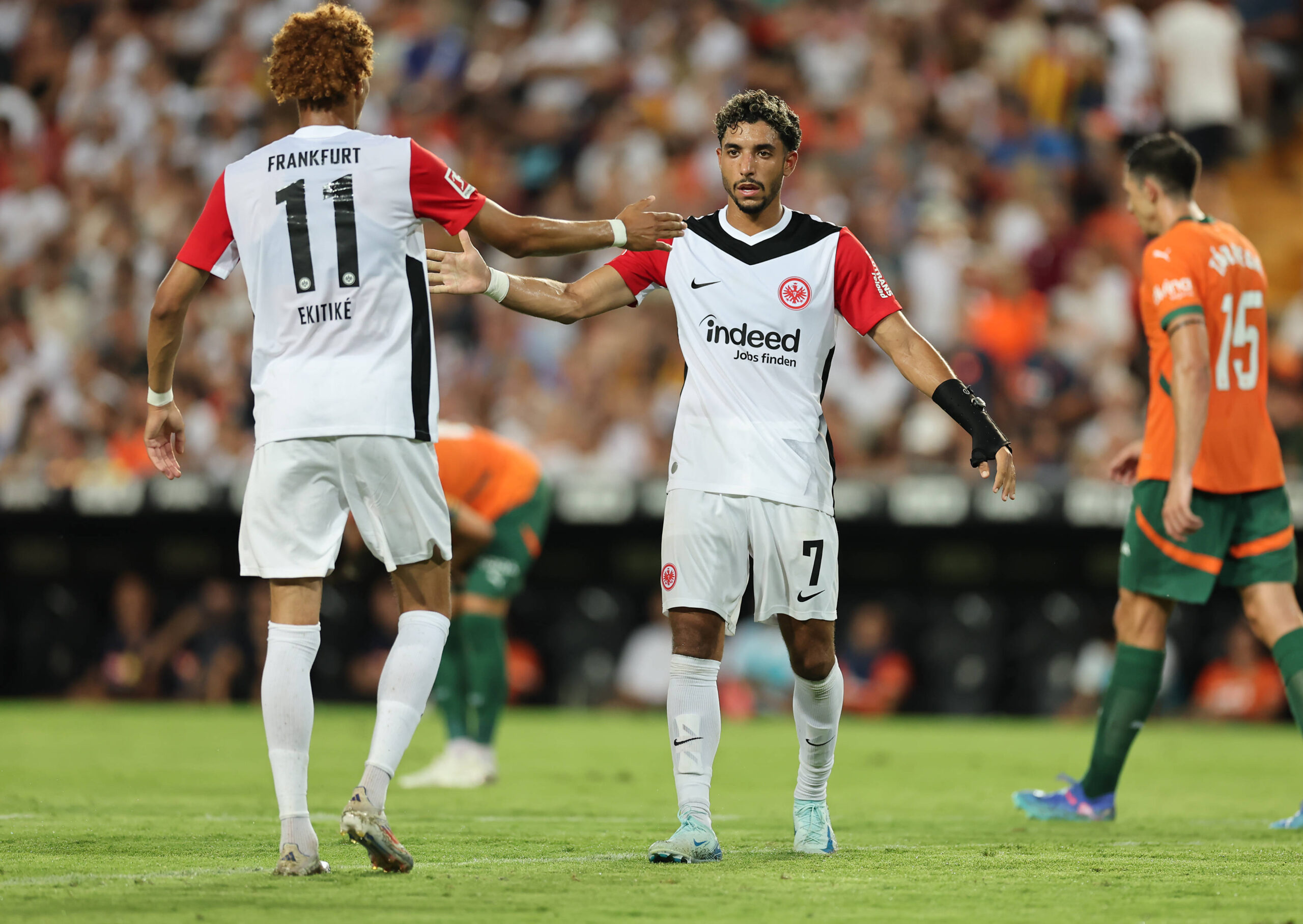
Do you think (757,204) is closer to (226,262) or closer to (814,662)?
(814,662)

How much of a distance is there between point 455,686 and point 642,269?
3.88 m

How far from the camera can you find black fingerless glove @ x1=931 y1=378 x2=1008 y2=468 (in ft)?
17.5

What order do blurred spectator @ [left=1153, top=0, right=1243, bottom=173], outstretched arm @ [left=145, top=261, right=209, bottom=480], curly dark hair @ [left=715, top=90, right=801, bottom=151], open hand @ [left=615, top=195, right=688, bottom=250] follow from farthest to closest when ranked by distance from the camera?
1. blurred spectator @ [left=1153, top=0, right=1243, bottom=173]
2. curly dark hair @ [left=715, top=90, right=801, bottom=151]
3. open hand @ [left=615, top=195, right=688, bottom=250]
4. outstretched arm @ [left=145, top=261, right=209, bottom=480]

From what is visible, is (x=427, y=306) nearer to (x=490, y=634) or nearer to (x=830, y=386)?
(x=490, y=634)

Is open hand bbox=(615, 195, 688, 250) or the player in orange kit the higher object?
open hand bbox=(615, 195, 688, 250)

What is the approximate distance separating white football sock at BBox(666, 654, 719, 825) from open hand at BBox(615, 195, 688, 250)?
1.36 m

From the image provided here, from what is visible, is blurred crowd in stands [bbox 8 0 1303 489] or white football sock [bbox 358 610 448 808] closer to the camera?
white football sock [bbox 358 610 448 808]

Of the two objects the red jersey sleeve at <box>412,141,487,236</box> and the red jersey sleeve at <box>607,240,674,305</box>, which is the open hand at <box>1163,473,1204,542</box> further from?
the red jersey sleeve at <box>412,141,487,236</box>

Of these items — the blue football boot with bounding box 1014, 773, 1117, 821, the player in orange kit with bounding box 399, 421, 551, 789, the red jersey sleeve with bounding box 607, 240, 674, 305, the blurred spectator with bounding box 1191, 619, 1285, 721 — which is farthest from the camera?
the blurred spectator with bounding box 1191, 619, 1285, 721

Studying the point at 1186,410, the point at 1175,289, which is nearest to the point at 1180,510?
the point at 1186,410

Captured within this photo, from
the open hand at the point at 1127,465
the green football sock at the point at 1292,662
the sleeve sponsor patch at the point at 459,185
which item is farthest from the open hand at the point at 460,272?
the green football sock at the point at 1292,662

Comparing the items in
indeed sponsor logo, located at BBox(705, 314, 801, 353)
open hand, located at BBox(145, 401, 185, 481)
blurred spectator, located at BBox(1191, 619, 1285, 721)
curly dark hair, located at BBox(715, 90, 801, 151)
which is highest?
curly dark hair, located at BBox(715, 90, 801, 151)

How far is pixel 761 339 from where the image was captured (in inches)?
216

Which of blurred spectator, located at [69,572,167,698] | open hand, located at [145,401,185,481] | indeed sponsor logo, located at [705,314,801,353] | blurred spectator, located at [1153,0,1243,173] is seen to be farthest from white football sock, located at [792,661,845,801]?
blurred spectator, located at [1153,0,1243,173]
